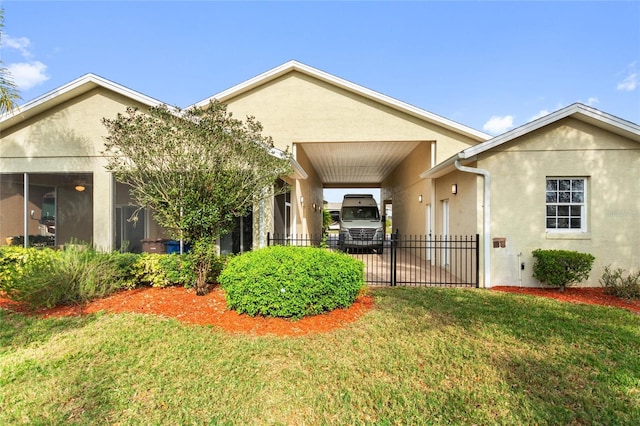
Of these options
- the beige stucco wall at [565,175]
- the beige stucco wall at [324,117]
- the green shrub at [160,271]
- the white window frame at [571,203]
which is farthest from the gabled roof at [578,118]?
the green shrub at [160,271]

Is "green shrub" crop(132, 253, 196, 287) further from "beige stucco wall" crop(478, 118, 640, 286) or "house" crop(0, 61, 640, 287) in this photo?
"beige stucco wall" crop(478, 118, 640, 286)

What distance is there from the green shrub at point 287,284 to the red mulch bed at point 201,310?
17 centimetres

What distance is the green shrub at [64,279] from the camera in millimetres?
5621

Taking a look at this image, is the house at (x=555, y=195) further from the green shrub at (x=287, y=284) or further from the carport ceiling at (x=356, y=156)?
the green shrub at (x=287, y=284)

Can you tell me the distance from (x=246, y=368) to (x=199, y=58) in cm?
1041

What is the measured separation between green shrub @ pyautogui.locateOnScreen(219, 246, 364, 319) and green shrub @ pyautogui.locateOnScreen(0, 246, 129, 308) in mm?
2939

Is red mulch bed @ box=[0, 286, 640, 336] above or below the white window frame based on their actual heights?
below

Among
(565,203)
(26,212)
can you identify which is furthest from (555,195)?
(26,212)

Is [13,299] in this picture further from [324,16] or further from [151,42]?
[324,16]

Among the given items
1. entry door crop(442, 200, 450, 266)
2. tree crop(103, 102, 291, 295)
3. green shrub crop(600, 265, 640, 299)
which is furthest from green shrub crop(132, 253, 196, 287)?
green shrub crop(600, 265, 640, 299)

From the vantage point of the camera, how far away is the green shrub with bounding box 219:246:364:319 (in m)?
5.00

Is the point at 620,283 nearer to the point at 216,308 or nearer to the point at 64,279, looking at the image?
the point at 216,308

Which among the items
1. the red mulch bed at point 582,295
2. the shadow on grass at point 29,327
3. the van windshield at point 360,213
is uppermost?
the van windshield at point 360,213

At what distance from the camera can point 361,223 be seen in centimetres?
1540
